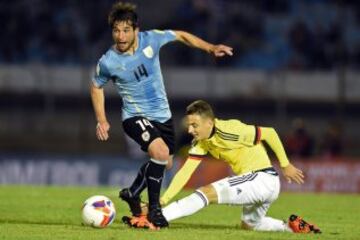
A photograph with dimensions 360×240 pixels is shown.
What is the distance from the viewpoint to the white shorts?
9.70 m

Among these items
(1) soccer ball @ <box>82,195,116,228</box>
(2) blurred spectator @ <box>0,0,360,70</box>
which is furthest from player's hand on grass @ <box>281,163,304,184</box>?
(2) blurred spectator @ <box>0,0,360,70</box>

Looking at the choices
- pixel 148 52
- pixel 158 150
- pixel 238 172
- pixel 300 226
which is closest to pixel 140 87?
pixel 148 52

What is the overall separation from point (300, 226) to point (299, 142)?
1280 centimetres

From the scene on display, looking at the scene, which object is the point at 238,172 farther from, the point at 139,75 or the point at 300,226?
the point at 139,75

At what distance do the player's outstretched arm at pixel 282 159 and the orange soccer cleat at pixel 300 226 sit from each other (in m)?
0.46

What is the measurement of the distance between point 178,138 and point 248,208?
12962mm

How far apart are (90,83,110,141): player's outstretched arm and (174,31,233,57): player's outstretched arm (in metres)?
1.06

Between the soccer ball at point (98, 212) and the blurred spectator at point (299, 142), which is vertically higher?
the soccer ball at point (98, 212)

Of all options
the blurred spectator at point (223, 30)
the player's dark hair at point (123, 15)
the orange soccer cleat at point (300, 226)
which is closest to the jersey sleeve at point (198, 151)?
the orange soccer cleat at point (300, 226)

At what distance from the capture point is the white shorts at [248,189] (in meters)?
9.70

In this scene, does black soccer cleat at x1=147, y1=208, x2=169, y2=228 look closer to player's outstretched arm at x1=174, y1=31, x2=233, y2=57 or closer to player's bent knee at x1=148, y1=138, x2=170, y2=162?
player's bent knee at x1=148, y1=138, x2=170, y2=162

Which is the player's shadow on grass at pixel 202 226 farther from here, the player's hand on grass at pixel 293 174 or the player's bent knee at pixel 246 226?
the player's hand on grass at pixel 293 174

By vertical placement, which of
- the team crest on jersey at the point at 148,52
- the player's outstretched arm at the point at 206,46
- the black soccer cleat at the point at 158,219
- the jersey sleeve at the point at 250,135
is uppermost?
the player's outstretched arm at the point at 206,46

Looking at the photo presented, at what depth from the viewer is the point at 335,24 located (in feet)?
84.7
